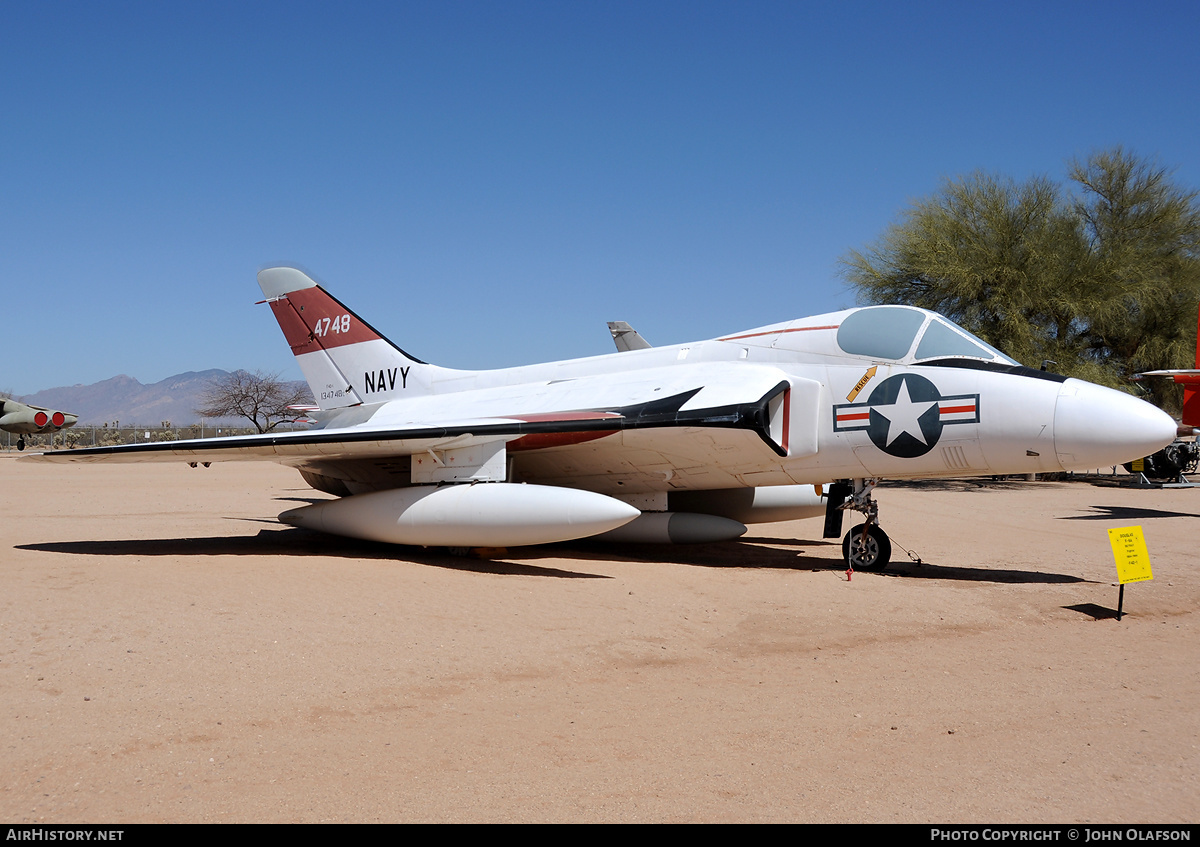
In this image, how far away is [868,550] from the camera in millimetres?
10391

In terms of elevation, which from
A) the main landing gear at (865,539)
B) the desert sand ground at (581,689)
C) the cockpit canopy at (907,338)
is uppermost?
the cockpit canopy at (907,338)

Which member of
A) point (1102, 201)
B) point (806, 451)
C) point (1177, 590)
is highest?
point (1102, 201)

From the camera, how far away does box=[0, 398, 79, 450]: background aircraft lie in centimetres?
4184

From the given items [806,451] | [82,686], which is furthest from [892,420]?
[82,686]

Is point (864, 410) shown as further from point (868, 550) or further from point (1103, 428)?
point (1103, 428)

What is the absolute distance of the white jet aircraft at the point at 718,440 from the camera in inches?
354

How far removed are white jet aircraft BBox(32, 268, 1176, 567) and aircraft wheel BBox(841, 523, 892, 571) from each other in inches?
0.8

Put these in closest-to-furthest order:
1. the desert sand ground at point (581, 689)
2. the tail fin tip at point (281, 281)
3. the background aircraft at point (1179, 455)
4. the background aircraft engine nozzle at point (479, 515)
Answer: the desert sand ground at point (581, 689), the background aircraft engine nozzle at point (479, 515), the tail fin tip at point (281, 281), the background aircraft at point (1179, 455)

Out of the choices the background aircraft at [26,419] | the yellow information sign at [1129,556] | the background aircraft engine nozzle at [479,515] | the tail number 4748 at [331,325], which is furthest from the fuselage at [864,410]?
the background aircraft at [26,419]

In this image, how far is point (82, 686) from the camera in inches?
201

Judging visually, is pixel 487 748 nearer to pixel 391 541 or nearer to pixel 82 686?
pixel 82 686

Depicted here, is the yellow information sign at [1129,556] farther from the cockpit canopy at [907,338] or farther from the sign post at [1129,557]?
the cockpit canopy at [907,338]

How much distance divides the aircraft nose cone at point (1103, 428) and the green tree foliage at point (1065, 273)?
775 inches

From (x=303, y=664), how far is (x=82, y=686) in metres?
1.29
